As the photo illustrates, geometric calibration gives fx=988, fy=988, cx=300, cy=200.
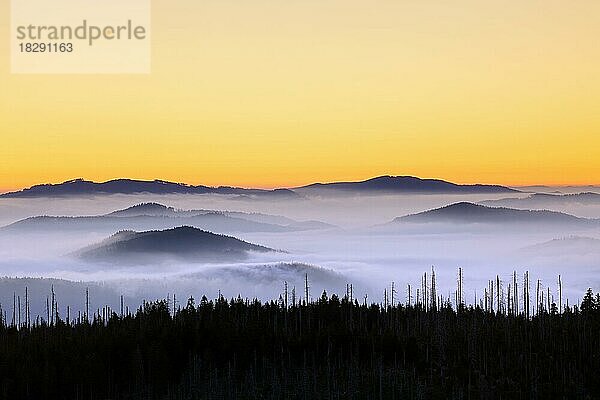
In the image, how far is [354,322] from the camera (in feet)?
137

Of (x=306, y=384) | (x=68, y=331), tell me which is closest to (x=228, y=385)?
(x=306, y=384)

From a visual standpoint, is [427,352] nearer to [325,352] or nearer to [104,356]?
[325,352]

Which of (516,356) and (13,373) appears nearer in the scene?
(13,373)

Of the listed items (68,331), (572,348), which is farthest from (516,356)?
(68,331)

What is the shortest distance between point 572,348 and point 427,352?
5511 millimetres

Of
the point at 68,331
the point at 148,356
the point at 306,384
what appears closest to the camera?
the point at 306,384

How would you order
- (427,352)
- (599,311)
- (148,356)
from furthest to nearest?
(599,311) → (427,352) → (148,356)

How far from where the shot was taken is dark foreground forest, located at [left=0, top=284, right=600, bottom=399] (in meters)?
31.9

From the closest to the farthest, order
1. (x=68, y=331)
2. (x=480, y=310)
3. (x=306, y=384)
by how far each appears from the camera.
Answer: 1. (x=306, y=384)
2. (x=68, y=331)
3. (x=480, y=310)

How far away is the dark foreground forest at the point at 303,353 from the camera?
3192cm

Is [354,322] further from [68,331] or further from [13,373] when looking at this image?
[13,373]

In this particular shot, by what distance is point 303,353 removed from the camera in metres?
36.7

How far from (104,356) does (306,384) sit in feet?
24.7

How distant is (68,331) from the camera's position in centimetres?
3959
